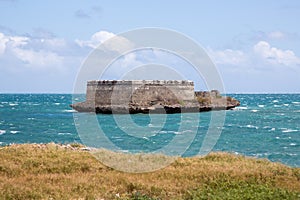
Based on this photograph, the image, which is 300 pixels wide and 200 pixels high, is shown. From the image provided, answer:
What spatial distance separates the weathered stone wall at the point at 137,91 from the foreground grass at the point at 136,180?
59648 mm

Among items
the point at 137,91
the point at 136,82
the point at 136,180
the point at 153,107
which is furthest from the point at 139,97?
the point at 136,180

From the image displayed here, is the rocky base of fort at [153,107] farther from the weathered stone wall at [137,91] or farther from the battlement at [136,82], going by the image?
the battlement at [136,82]

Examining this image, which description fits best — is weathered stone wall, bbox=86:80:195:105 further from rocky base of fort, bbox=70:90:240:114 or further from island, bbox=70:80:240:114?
rocky base of fort, bbox=70:90:240:114

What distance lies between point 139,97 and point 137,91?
2.16 meters

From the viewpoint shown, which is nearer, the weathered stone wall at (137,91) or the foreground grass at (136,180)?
the foreground grass at (136,180)

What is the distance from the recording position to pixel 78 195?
→ 1440 centimetres

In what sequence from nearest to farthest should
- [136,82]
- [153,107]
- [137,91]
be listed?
[136,82]
[137,91]
[153,107]

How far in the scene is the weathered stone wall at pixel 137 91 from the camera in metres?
81.8

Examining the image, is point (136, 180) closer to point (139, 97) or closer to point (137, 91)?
point (137, 91)

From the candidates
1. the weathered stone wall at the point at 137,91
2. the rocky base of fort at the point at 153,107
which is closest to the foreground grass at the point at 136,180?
the weathered stone wall at the point at 137,91

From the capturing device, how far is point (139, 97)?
84375 millimetres

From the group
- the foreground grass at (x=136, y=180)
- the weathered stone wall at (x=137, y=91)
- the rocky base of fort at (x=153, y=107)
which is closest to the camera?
the foreground grass at (x=136, y=180)

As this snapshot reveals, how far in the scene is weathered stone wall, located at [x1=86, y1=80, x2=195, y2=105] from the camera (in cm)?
8181

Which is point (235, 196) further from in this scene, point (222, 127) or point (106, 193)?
point (222, 127)
